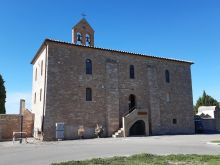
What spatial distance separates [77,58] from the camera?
933 inches

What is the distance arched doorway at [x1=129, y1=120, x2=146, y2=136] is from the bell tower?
980 cm

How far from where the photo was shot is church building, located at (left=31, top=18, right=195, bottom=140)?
22.1 metres

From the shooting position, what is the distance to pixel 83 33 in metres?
25.3

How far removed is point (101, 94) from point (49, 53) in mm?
6471

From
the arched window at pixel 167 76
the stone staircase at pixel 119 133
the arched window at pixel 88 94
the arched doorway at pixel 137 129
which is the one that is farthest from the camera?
the arched window at pixel 167 76

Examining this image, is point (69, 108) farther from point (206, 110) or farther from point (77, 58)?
point (206, 110)

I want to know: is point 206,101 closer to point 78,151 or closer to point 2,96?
point 2,96

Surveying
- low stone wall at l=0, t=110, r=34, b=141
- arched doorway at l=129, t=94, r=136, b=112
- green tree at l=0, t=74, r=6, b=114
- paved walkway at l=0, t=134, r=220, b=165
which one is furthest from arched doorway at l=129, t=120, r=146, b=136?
green tree at l=0, t=74, r=6, b=114

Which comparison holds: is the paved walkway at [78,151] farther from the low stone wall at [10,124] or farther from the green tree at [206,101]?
the green tree at [206,101]

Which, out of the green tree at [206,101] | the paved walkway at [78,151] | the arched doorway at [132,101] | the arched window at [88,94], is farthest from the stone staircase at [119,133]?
the green tree at [206,101]

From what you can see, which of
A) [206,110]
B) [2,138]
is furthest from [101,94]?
[206,110]

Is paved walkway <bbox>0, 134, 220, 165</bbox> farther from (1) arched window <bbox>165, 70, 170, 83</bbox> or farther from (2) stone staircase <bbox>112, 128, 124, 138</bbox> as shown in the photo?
(1) arched window <bbox>165, 70, 170, 83</bbox>

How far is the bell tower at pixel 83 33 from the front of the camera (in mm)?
24895

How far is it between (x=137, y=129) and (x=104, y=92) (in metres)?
5.80
